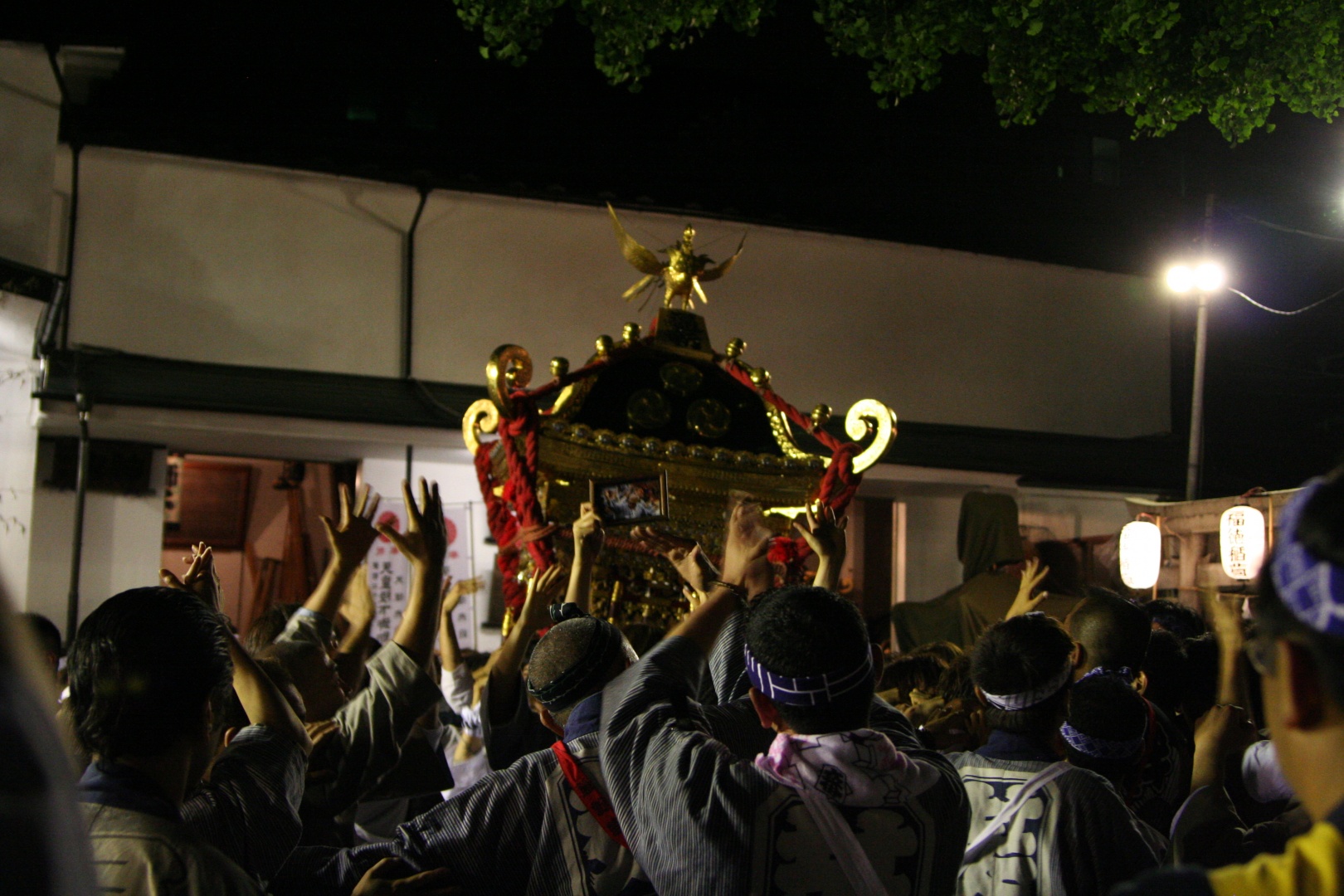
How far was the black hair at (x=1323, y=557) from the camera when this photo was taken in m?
0.96

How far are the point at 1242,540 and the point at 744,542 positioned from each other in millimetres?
4471

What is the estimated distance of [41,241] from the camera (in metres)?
6.65

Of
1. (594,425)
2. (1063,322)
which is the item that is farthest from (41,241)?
(1063,322)

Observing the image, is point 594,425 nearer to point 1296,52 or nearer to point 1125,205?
point 1296,52

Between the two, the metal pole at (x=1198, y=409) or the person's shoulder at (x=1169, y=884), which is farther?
the metal pole at (x=1198, y=409)

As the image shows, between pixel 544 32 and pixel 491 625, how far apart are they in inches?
192

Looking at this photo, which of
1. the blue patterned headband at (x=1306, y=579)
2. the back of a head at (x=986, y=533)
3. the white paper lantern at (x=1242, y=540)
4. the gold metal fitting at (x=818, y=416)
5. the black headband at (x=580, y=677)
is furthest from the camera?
A: the back of a head at (x=986, y=533)

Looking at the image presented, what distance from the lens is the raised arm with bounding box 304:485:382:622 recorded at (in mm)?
2580

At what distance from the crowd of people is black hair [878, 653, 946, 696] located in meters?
0.78

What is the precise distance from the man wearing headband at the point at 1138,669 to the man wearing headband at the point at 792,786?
129 cm

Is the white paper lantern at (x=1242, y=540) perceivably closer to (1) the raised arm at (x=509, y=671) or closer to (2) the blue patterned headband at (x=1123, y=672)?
(2) the blue patterned headband at (x=1123, y=672)

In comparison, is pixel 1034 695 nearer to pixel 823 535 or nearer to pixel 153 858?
pixel 823 535

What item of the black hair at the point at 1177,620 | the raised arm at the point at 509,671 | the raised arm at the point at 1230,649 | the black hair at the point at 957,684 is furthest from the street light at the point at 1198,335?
the raised arm at the point at 509,671


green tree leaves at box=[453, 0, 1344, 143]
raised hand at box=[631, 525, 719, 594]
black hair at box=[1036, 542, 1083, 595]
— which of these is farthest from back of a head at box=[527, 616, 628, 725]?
black hair at box=[1036, 542, 1083, 595]
